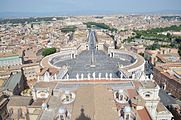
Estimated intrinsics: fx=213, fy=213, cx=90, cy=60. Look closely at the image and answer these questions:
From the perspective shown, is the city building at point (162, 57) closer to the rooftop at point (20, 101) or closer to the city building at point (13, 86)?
the city building at point (13, 86)

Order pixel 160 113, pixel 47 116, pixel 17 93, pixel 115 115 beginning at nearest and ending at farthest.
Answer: pixel 115 115, pixel 47 116, pixel 160 113, pixel 17 93

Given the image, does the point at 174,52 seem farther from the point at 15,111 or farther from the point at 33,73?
the point at 15,111

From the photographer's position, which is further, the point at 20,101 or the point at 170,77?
the point at 170,77

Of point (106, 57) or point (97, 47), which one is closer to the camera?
point (106, 57)

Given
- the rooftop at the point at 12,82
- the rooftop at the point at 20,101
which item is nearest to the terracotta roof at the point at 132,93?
the rooftop at the point at 20,101

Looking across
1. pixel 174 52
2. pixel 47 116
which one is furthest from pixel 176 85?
pixel 174 52

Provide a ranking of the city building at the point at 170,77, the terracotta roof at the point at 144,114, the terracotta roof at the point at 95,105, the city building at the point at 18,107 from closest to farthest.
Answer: the terracotta roof at the point at 95,105 → the terracotta roof at the point at 144,114 → the city building at the point at 18,107 → the city building at the point at 170,77

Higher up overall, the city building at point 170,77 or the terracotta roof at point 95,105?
the terracotta roof at point 95,105

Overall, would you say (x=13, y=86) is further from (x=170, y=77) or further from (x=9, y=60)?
(x=170, y=77)

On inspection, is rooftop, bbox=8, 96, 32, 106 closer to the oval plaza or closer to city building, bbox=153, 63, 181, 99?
the oval plaza

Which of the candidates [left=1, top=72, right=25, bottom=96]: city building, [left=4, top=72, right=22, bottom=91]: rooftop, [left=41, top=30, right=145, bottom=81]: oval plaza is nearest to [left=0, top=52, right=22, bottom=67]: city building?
[left=41, top=30, right=145, bottom=81]: oval plaza

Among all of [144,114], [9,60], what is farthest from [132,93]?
[9,60]
